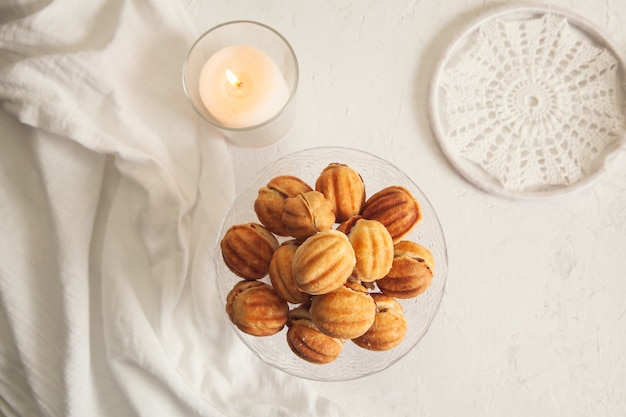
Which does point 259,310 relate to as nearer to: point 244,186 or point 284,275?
point 284,275

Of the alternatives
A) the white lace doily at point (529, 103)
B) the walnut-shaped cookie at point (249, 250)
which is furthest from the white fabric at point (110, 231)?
the white lace doily at point (529, 103)

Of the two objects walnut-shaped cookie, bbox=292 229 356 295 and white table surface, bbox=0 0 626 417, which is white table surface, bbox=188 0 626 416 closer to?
white table surface, bbox=0 0 626 417

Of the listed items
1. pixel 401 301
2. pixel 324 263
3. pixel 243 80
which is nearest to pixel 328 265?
pixel 324 263

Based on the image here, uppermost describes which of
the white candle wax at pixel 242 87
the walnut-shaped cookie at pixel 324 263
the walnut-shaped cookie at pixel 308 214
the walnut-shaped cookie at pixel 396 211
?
the white candle wax at pixel 242 87

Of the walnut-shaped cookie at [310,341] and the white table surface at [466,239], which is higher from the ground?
the white table surface at [466,239]

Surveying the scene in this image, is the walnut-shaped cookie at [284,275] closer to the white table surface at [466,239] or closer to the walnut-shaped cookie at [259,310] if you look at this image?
the walnut-shaped cookie at [259,310]

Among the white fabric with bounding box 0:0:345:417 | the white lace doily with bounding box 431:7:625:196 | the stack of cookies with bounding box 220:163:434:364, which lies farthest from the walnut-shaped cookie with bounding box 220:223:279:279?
the white lace doily with bounding box 431:7:625:196

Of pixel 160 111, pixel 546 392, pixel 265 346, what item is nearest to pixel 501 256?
pixel 546 392
